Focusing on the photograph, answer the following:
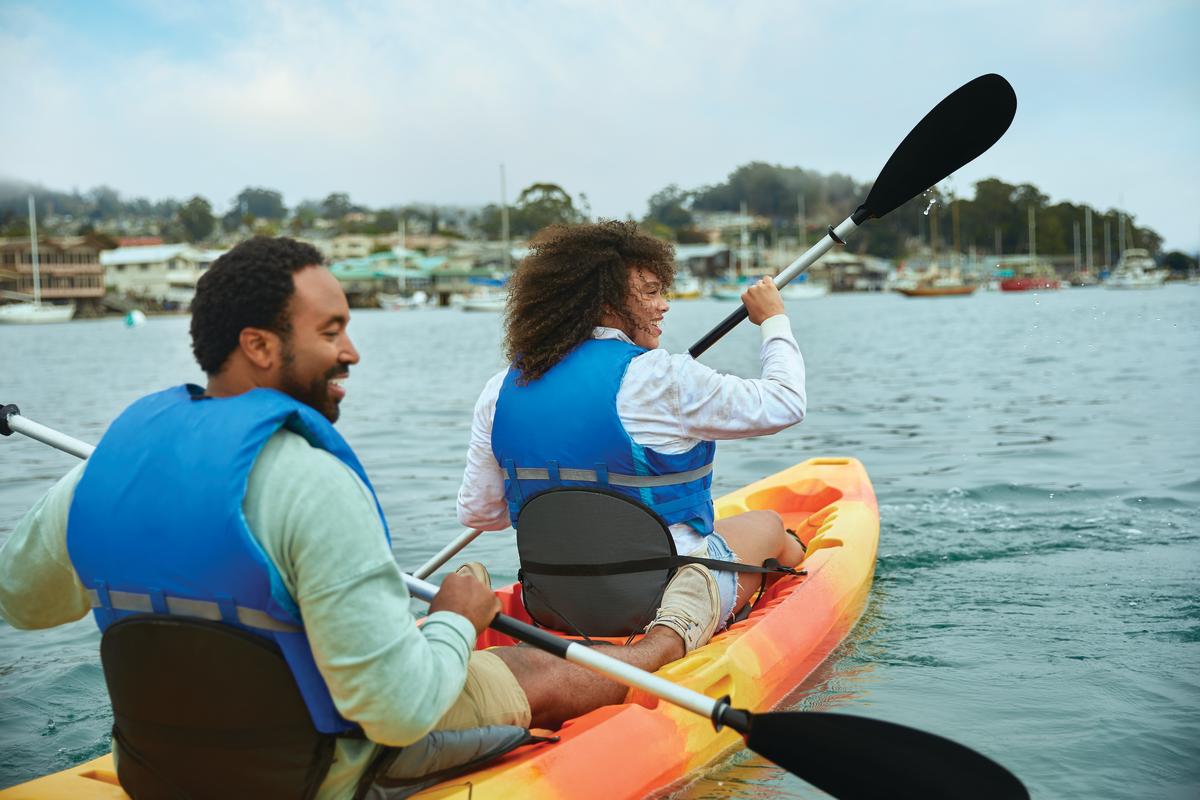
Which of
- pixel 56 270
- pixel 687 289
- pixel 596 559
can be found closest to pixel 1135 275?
pixel 687 289

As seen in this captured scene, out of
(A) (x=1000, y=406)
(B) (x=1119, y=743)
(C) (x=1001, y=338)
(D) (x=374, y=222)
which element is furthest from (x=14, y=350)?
(D) (x=374, y=222)

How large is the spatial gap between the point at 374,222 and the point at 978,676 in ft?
418

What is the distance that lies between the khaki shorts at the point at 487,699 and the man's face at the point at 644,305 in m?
1.17

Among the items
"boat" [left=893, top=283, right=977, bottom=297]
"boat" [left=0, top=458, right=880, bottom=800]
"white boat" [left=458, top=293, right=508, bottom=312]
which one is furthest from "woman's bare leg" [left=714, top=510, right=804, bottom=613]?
"boat" [left=893, top=283, right=977, bottom=297]

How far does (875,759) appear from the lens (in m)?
2.56

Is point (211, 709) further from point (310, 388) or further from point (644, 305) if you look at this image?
point (644, 305)

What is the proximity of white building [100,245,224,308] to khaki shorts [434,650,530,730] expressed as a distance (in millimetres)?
80607

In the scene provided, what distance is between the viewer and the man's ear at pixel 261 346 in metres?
2.14

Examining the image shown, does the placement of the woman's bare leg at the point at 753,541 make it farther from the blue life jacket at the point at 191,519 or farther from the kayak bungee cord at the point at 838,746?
the blue life jacket at the point at 191,519

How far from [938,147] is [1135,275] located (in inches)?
3422

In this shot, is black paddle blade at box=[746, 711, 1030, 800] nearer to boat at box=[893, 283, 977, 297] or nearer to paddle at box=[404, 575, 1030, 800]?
paddle at box=[404, 575, 1030, 800]

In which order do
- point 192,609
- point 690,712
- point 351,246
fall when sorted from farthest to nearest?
point 351,246, point 690,712, point 192,609

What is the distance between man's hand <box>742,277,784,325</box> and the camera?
144 inches

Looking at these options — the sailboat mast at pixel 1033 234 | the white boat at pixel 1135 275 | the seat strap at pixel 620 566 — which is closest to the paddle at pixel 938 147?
the seat strap at pixel 620 566
